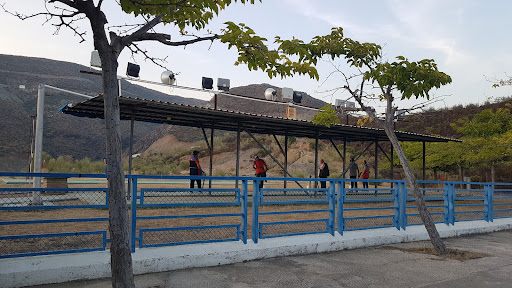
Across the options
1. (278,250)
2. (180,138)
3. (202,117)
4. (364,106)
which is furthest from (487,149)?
(180,138)

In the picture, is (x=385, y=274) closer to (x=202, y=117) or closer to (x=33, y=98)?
(x=202, y=117)

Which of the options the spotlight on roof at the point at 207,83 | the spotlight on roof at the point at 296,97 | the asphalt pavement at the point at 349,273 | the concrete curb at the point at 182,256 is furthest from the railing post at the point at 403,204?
the spotlight on roof at the point at 296,97

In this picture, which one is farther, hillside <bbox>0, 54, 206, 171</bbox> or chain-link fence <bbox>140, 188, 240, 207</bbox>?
hillside <bbox>0, 54, 206, 171</bbox>

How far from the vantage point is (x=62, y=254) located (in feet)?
20.1

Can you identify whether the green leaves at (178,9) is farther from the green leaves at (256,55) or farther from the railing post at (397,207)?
the railing post at (397,207)

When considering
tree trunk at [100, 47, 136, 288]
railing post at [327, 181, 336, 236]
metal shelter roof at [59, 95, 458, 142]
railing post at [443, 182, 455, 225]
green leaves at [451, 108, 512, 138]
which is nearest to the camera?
tree trunk at [100, 47, 136, 288]

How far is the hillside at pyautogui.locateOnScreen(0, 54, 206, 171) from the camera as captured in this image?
6316 cm

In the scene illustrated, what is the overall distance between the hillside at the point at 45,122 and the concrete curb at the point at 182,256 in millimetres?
45148

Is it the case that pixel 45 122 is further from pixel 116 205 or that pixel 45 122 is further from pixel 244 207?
pixel 116 205

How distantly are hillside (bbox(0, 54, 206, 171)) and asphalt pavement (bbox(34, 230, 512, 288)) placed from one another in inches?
1812

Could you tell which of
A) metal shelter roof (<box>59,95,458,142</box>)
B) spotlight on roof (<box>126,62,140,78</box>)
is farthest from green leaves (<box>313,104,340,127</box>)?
spotlight on roof (<box>126,62,140,78</box>)

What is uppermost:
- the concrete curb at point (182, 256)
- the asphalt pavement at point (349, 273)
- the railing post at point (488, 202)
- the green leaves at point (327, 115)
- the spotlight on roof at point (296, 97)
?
the spotlight on roof at point (296, 97)

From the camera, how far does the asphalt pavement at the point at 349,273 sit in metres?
6.17

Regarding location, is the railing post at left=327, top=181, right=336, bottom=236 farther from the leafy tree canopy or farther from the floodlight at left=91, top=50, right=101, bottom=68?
the leafy tree canopy
